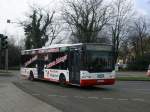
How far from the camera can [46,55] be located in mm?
29797

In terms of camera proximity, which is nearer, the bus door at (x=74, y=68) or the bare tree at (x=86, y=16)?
the bus door at (x=74, y=68)

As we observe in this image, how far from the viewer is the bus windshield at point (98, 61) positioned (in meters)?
23.7

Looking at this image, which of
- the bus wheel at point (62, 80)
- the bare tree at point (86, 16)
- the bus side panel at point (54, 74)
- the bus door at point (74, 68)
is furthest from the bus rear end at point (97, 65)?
the bare tree at point (86, 16)

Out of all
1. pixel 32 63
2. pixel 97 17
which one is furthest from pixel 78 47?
pixel 97 17

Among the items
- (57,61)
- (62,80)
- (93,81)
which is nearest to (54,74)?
(57,61)

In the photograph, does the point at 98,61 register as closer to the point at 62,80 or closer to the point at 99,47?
the point at 99,47

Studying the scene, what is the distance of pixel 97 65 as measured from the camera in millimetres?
23953

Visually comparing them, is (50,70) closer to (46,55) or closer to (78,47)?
(46,55)

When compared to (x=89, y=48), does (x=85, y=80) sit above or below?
below

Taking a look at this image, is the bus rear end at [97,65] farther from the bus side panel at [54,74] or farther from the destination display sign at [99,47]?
the bus side panel at [54,74]

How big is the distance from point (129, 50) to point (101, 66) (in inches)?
3088

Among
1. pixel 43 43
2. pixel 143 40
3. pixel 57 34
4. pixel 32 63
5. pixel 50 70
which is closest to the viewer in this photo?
pixel 50 70

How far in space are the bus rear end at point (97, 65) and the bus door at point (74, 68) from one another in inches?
18.0

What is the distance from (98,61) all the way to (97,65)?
249 mm
